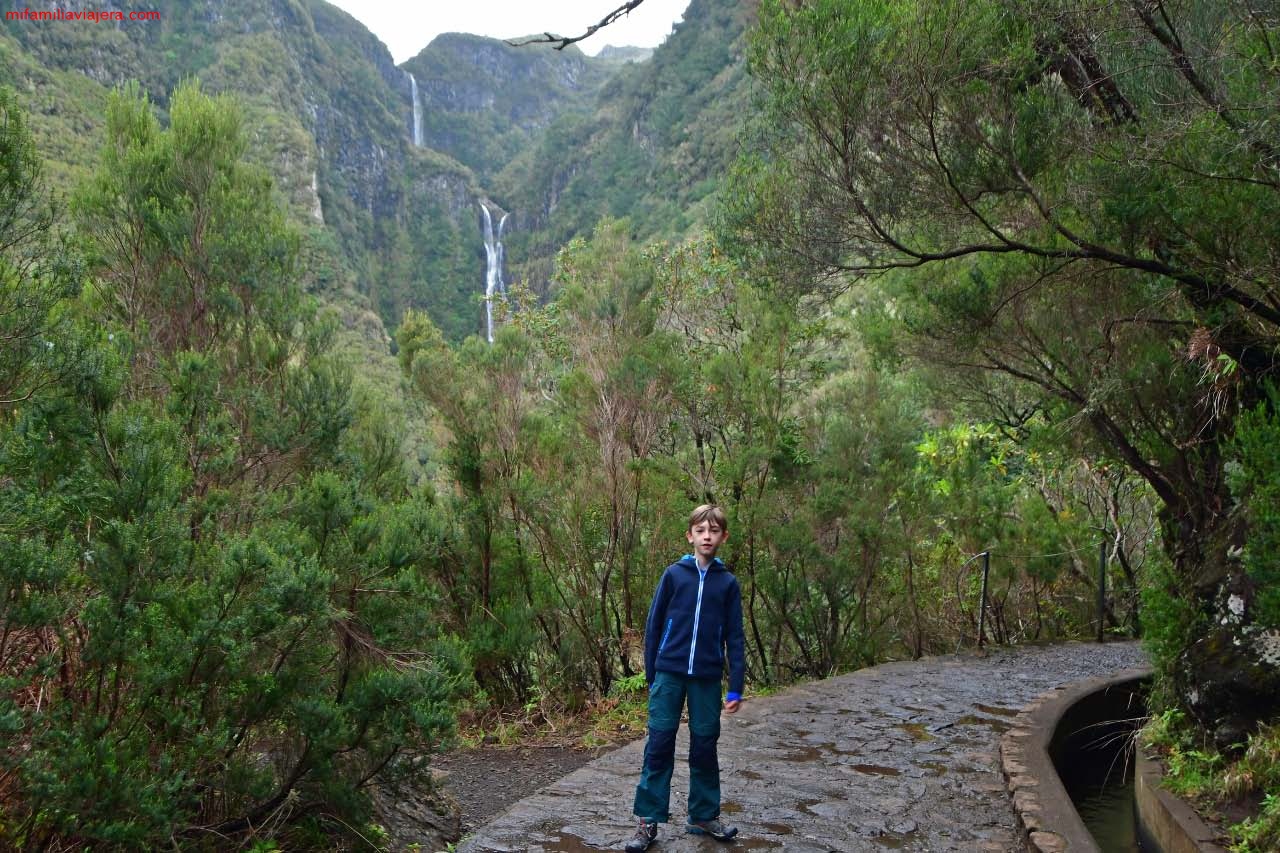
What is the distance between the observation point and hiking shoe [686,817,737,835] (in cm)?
377

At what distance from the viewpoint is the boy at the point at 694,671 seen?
3723 millimetres

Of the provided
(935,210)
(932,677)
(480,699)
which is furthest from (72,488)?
(932,677)

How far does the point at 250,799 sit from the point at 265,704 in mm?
444

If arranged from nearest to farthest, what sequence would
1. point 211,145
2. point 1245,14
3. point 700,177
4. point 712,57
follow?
point 1245,14, point 211,145, point 700,177, point 712,57

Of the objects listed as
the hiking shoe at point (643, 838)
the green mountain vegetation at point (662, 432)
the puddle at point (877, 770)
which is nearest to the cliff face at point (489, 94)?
the green mountain vegetation at point (662, 432)

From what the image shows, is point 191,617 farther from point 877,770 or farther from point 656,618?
point 877,770

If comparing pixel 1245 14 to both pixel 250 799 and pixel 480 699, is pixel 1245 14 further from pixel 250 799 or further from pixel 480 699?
pixel 250 799

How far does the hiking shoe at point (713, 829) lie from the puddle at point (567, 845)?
16.8 inches

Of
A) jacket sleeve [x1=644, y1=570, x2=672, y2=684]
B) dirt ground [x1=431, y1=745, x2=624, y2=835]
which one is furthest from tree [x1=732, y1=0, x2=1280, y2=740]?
dirt ground [x1=431, y1=745, x2=624, y2=835]

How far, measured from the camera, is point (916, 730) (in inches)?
244

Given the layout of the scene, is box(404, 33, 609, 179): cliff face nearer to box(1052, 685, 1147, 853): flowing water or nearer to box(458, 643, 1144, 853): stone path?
box(458, 643, 1144, 853): stone path

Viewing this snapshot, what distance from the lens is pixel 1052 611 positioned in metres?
11.7

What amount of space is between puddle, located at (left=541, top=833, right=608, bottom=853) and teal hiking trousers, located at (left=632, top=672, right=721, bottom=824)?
0.91 ft

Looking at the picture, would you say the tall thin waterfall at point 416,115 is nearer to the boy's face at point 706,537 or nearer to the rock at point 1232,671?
the boy's face at point 706,537
